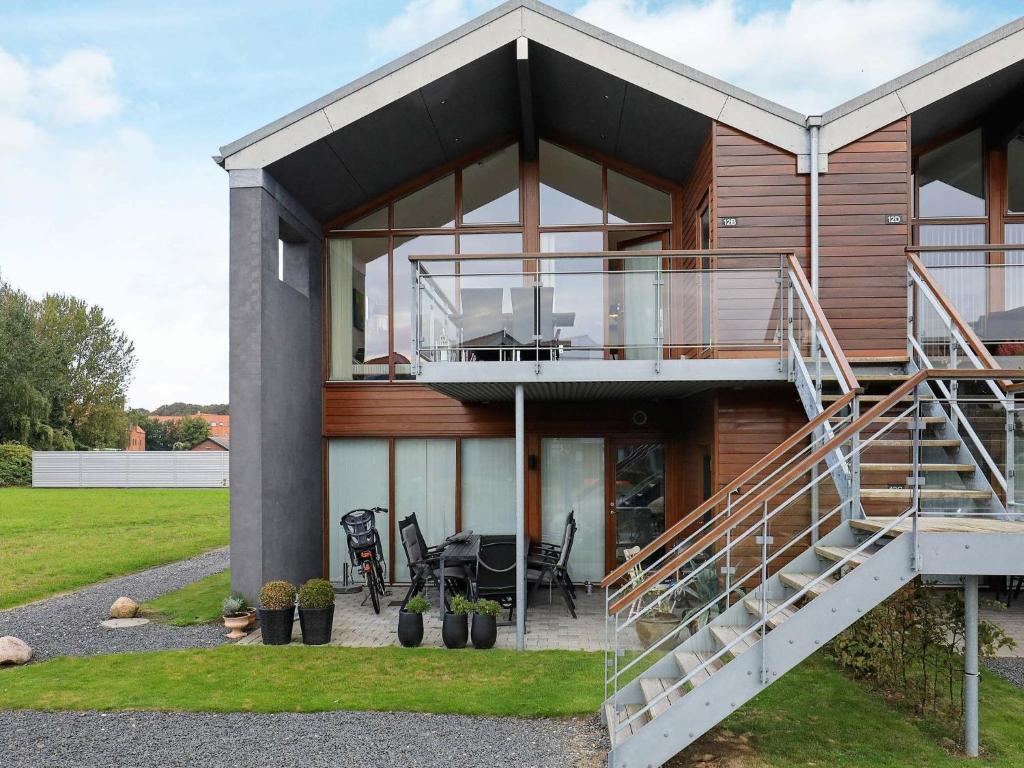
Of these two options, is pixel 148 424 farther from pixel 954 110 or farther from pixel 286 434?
pixel 954 110

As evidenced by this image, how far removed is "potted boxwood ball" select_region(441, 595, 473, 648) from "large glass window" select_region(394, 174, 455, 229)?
5.82 meters

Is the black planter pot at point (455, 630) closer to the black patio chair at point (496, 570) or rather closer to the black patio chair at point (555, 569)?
the black patio chair at point (496, 570)

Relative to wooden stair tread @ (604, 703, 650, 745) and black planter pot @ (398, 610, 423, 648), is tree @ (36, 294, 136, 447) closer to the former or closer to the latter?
black planter pot @ (398, 610, 423, 648)

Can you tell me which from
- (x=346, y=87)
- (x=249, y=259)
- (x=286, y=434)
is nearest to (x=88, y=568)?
(x=286, y=434)

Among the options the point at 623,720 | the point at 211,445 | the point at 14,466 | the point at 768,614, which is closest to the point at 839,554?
the point at 768,614

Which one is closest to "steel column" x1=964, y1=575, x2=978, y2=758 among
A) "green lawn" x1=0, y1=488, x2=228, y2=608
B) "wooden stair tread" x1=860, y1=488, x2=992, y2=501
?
"wooden stair tread" x1=860, y1=488, x2=992, y2=501

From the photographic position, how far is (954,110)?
366 inches

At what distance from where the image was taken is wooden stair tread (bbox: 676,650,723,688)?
503cm

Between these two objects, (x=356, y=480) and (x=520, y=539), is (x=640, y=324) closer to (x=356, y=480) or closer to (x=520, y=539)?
(x=520, y=539)

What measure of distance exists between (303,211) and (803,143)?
642 cm

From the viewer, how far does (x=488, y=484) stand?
1105cm

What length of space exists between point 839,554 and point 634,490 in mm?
5892

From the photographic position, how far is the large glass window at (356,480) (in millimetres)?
11078

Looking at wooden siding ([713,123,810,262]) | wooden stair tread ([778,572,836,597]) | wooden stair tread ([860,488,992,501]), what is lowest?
wooden stair tread ([778,572,836,597])
